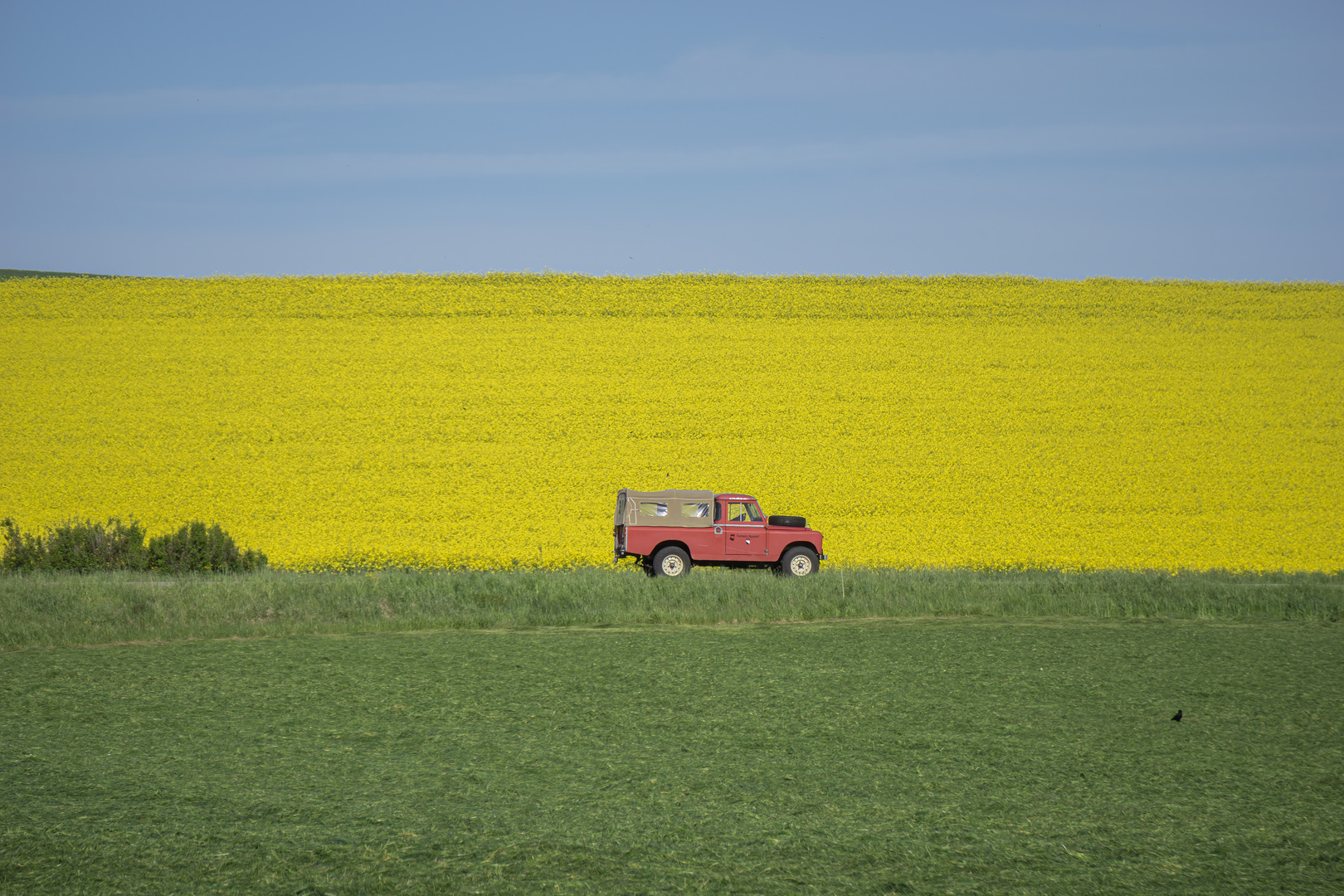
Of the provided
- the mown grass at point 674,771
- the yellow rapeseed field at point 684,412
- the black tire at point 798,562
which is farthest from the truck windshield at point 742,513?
the mown grass at point 674,771

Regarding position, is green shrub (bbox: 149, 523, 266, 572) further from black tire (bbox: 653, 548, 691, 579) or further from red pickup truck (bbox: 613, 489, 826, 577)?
black tire (bbox: 653, 548, 691, 579)

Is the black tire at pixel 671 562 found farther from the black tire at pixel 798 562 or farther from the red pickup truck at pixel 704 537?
the black tire at pixel 798 562

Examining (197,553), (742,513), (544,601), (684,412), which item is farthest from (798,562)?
(684,412)

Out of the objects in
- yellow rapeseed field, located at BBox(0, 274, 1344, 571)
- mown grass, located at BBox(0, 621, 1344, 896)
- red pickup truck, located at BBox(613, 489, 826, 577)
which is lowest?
mown grass, located at BBox(0, 621, 1344, 896)

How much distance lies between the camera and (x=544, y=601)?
15.9m

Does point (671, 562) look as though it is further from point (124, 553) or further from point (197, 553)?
point (124, 553)

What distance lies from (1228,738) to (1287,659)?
4363mm

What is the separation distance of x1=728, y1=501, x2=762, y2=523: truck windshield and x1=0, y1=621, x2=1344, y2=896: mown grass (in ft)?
26.6

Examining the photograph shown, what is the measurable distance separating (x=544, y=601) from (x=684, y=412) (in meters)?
19.0

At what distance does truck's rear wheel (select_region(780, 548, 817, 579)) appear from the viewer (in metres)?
20.0

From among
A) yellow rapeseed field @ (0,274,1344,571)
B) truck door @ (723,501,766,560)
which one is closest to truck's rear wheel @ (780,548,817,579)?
truck door @ (723,501,766,560)

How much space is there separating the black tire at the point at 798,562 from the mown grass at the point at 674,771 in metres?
7.73

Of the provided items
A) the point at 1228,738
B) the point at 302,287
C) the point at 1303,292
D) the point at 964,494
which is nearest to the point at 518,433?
the point at 964,494

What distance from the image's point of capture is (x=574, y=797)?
6508mm
